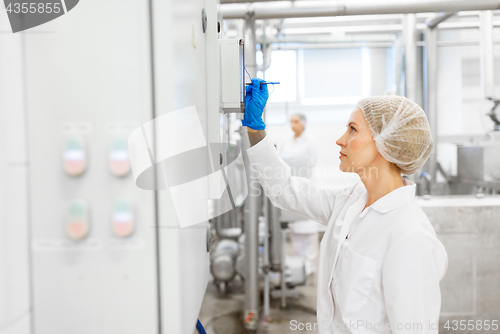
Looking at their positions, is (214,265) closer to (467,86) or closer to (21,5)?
(21,5)

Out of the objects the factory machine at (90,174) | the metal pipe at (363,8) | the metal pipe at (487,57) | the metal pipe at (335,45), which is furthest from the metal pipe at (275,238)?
the metal pipe at (335,45)

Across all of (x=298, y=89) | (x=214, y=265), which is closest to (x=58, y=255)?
(x=214, y=265)

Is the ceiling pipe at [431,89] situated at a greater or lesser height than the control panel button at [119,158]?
greater

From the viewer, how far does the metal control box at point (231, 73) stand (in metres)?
0.82

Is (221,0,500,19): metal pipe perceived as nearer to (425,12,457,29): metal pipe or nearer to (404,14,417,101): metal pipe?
(404,14,417,101): metal pipe

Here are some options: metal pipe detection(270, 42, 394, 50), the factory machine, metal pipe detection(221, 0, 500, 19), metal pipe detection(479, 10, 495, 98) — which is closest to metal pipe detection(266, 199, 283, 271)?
metal pipe detection(221, 0, 500, 19)

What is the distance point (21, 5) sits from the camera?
0.48 m

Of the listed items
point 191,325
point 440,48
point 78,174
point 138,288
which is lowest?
point 191,325

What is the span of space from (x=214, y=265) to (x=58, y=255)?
2372 millimetres

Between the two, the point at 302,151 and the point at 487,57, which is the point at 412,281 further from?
the point at 487,57

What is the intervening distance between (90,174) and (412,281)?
71 cm

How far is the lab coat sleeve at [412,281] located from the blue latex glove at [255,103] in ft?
1.70

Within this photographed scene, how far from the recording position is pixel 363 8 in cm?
208

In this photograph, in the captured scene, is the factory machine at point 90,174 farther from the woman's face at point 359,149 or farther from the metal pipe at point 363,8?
the metal pipe at point 363,8
